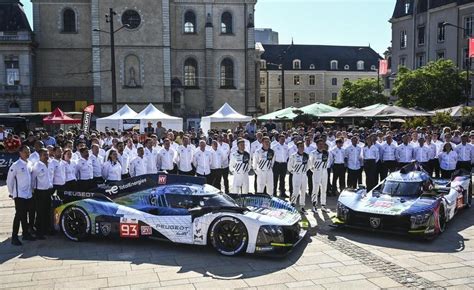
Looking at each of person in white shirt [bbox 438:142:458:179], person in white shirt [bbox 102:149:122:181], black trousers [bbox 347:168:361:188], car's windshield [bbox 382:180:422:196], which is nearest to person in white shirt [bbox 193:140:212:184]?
person in white shirt [bbox 102:149:122:181]

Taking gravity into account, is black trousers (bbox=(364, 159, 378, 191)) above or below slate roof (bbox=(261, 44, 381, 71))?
below

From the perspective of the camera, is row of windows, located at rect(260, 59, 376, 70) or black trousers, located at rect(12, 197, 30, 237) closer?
black trousers, located at rect(12, 197, 30, 237)

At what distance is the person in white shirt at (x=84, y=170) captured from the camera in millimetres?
11867

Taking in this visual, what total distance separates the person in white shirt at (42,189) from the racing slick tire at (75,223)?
577mm

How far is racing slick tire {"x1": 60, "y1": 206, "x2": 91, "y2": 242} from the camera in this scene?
10.1 m

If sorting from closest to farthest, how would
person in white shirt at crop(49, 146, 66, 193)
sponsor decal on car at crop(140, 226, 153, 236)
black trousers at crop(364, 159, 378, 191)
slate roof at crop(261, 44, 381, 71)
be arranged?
1. sponsor decal on car at crop(140, 226, 153, 236)
2. person in white shirt at crop(49, 146, 66, 193)
3. black trousers at crop(364, 159, 378, 191)
4. slate roof at crop(261, 44, 381, 71)

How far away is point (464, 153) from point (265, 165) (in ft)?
23.1

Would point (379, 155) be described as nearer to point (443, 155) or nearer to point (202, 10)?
point (443, 155)

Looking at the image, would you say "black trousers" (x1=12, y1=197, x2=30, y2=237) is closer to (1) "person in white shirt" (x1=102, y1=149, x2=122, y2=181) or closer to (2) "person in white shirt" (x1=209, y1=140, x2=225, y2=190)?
(1) "person in white shirt" (x1=102, y1=149, x2=122, y2=181)

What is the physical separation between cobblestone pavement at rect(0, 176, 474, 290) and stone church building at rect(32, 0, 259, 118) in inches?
1433

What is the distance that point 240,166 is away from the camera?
13789mm

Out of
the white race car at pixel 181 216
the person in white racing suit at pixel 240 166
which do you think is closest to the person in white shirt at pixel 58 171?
the white race car at pixel 181 216

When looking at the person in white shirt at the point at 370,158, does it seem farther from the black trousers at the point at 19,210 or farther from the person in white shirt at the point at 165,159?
the black trousers at the point at 19,210

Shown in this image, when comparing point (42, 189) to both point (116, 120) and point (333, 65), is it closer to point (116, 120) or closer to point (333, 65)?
point (116, 120)
